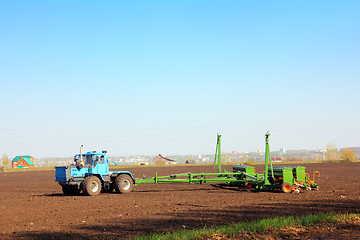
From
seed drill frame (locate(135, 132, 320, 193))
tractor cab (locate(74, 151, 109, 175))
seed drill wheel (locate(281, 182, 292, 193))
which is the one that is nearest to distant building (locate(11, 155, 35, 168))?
tractor cab (locate(74, 151, 109, 175))

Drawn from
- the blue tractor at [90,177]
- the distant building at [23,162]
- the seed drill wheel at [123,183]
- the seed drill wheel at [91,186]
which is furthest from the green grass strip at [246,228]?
the distant building at [23,162]

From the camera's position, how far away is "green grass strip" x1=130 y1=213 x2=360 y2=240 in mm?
10773

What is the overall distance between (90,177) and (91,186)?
1.68 feet

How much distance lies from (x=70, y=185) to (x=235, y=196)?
31.5ft

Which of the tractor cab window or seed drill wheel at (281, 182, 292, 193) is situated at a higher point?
the tractor cab window

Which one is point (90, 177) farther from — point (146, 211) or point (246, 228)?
point (246, 228)

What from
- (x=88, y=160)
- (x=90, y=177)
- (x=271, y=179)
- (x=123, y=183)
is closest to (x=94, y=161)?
(x=88, y=160)

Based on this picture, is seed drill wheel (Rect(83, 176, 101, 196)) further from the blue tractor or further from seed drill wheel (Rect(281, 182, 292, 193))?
seed drill wheel (Rect(281, 182, 292, 193))

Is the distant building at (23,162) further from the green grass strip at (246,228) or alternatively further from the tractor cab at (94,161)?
the green grass strip at (246,228)

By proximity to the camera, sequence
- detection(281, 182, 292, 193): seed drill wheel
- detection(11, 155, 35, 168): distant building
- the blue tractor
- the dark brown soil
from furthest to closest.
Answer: detection(11, 155, 35, 168): distant building < the blue tractor < detection(281, 182, 292, 193): seed drill wheel < the dark brown soil

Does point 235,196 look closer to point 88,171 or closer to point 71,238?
point 88,171

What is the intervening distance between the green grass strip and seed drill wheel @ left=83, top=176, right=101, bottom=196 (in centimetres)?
1175

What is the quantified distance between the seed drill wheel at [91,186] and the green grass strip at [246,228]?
11.7 metres

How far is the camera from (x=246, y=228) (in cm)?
1176
